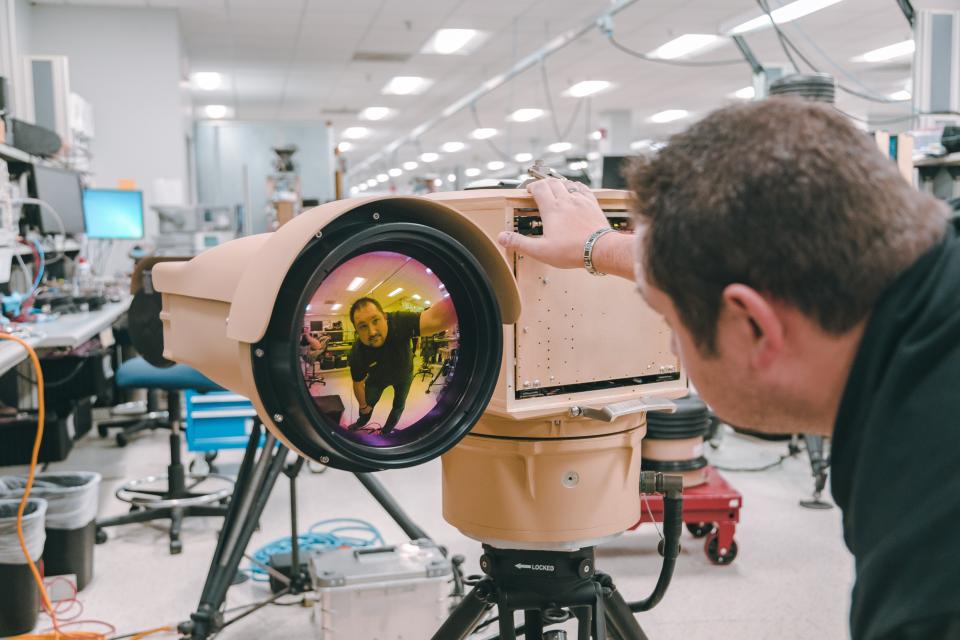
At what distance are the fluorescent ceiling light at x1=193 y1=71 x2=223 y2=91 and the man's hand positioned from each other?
8.76 meters

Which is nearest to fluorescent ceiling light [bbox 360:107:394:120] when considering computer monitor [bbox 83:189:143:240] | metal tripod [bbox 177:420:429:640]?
computer monitor [bbox 83:189:143:240]

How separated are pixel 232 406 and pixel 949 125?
3.37 m

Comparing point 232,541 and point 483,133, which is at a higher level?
point 483,133

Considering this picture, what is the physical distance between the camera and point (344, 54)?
7961 mm

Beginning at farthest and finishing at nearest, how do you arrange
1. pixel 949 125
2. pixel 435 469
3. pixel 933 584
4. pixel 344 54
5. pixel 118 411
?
pixel 344 54
pixel 118 411
pixel 949 125
pixel 435 469
pixel 933 584

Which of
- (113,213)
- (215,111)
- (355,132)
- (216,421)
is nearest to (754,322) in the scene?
(216,421)

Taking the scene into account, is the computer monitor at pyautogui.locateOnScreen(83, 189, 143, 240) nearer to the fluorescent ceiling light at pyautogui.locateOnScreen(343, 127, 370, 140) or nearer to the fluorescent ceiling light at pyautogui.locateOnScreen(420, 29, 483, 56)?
the fluorescent ceiling light at pyautogui.locateOnScreen(420, 29, 483, 56)

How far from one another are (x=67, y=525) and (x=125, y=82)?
4.96m

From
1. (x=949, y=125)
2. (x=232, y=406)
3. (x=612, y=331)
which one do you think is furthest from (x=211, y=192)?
(x=612, y=331)

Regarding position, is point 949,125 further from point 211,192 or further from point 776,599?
point 211,192

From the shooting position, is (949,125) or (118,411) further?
(118,411)

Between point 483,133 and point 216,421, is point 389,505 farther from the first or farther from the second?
point 483,133

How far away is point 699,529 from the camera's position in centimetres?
261

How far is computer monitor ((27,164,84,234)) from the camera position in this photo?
3494mm
